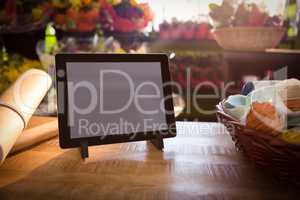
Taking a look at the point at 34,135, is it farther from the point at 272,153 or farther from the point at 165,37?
the point at 165,37

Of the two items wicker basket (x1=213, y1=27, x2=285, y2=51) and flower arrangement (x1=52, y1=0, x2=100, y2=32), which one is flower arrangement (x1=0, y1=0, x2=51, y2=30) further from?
wicker basket (x1=213, y1=27, x2=285, y2=51)

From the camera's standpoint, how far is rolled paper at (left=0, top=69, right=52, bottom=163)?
53 centimetres

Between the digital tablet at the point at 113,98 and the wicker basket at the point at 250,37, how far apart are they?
823 mm

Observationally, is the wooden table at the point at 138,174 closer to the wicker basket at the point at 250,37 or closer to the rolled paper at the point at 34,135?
the rolled paper at the point at 34,135

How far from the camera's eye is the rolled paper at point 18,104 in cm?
53

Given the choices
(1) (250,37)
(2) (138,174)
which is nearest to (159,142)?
(2) (138,174)

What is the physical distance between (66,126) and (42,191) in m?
0.15

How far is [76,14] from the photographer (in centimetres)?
170

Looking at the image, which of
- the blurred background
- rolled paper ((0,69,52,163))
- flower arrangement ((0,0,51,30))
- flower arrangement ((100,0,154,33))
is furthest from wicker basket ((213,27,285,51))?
flower arrangement ((0,0,51,30))

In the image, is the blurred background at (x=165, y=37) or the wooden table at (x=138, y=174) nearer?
the wooden table at (x=138, y=174)

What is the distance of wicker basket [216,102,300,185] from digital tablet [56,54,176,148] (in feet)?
0.58

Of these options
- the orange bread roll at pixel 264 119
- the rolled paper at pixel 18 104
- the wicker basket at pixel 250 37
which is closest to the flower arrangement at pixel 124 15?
the wicker basket at pixel 250 37

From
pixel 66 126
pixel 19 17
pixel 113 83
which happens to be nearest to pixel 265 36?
pixel 113 83

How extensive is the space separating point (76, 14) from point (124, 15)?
288 mm
